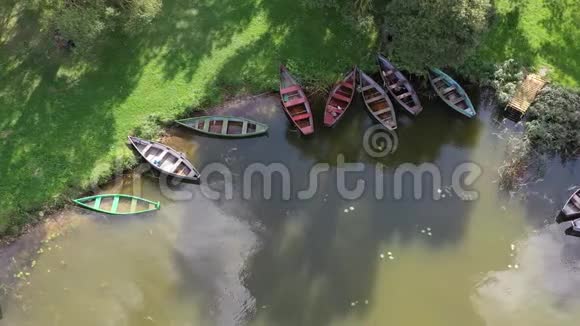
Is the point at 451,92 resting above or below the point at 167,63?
above

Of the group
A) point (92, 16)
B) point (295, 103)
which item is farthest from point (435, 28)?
point (92, 16)

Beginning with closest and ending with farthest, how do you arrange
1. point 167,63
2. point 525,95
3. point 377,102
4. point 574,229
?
1. point 574,229
2. point 525,95
3. point 377,102
4. point 167,63

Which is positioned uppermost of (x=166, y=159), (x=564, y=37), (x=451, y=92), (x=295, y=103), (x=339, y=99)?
(x=564, y=37)

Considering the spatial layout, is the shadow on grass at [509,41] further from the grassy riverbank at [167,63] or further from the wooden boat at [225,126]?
the wooden boat at [225,126]

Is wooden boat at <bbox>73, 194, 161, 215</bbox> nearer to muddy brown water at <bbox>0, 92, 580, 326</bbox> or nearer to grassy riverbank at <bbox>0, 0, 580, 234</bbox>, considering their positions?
muddy brown water at <bbox>0, 92, 580, 326</bbox>

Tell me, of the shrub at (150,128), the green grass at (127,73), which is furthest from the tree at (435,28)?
the shrub at (150,128)

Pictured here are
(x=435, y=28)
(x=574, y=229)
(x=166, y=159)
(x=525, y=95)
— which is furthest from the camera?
(x=525, y=95)

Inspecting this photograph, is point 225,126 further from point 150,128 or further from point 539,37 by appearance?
point 539,37
